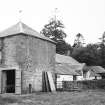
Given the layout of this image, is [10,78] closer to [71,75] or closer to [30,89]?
[30,89]

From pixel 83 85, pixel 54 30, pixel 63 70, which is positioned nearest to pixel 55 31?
pixel 54 30

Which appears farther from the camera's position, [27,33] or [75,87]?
[75,87]

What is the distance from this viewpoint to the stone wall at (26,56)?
Answer: 79.2ft

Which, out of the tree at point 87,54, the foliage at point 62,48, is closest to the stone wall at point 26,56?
Answer: the tree at point 87,54

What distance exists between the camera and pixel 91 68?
6525cm

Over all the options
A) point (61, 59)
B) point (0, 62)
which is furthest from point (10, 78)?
point (61, 59)

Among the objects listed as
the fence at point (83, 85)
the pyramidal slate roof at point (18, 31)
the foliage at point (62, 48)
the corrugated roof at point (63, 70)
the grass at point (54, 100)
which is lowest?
the grass at point (54, 100)

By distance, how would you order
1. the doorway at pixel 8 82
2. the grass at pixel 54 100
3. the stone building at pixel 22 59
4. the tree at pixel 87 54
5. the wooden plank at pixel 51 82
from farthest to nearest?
the tree at pixel 87 54 < the wooden plank at pixel 51 82 < the doorway at pixel 8 82 < the stone building at pixel 22 59 < the grass at pixel 54 100

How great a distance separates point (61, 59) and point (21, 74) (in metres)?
31.9

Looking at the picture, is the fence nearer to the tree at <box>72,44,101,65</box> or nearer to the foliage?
the tree at <box>72,44,101,65</box>

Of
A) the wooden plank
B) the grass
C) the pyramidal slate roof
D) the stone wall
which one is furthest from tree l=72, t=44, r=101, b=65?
the grass

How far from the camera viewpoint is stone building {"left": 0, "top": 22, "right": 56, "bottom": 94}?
24.1 m

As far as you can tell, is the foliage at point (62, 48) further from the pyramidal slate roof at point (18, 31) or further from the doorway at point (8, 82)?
the pyramidal slate roof at point (18, 31)

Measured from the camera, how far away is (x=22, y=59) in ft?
79.3
